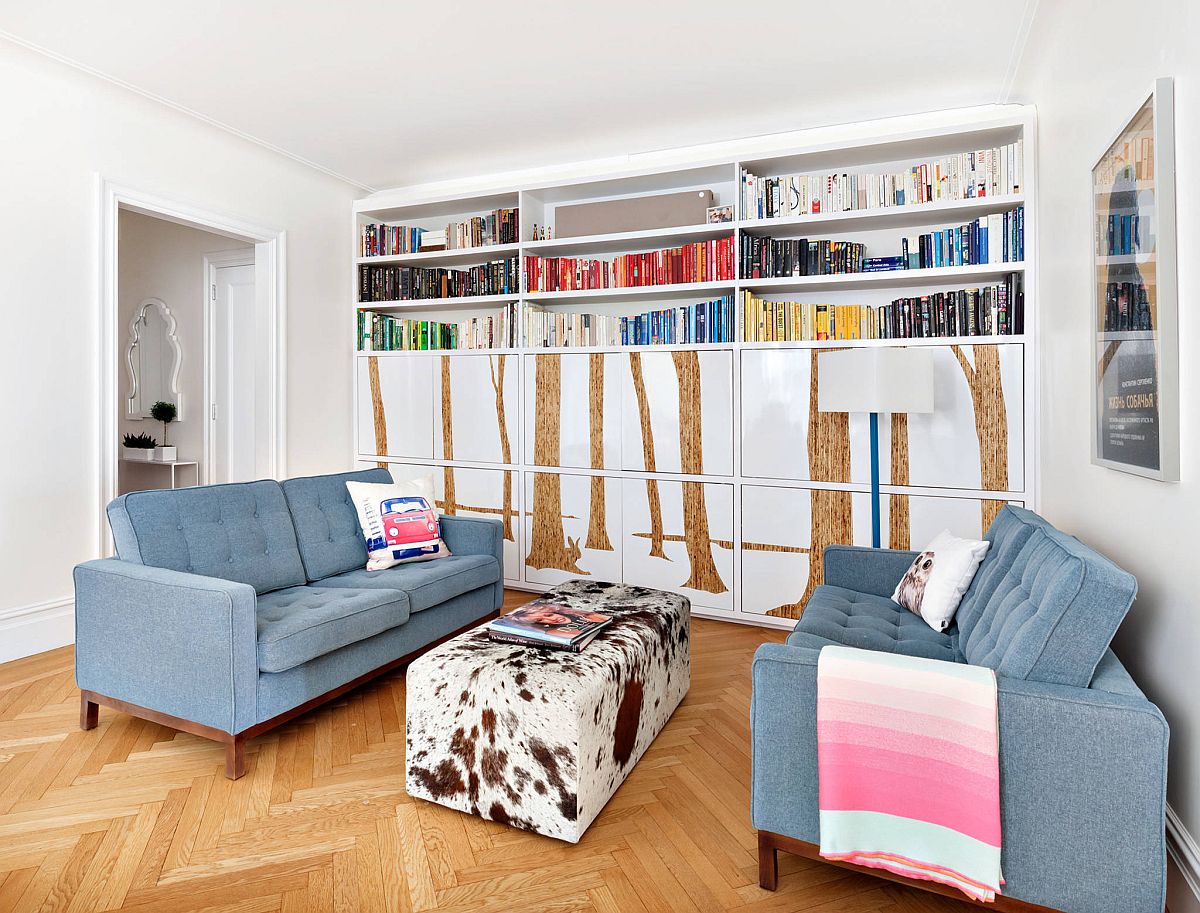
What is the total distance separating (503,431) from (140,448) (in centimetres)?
292

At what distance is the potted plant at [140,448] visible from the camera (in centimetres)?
530

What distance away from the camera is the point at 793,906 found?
1706 millimetres

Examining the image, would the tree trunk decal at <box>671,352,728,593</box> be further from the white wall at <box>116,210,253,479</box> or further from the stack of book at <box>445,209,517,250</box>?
the white wall at <box>116,210,253,479</box>

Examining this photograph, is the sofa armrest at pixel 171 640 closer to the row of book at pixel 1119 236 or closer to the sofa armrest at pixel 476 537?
the sofa armrest at pixel 476 537

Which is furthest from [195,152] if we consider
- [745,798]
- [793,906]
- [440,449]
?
[793,906]

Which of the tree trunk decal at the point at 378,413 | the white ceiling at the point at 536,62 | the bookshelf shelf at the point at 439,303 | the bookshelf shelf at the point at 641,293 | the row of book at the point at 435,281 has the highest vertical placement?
the white ceiling at the point at 536,62

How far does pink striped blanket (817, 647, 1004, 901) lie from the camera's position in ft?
4.91

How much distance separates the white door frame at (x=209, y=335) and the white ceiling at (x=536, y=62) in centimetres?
122

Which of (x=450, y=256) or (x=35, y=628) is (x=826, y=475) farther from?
(x=35, y=628)

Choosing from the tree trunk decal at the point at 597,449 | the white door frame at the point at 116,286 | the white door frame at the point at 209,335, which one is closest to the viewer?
the white door frame at the point at 116,286

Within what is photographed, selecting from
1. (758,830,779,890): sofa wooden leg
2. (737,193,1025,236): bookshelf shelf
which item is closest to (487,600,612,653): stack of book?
(758,830,779,890): sofa wooden leg

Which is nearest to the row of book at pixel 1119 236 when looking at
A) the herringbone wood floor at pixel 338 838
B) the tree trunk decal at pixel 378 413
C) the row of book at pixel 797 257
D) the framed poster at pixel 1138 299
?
the framed poster at pixel 1138 299

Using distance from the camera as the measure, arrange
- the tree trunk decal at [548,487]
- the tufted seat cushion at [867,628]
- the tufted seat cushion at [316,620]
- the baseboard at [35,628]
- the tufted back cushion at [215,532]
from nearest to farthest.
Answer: the tufted seat cushion at [867,628], the tufted seat cushion at [316,620], the tufted back cushion at [215,532], the baseboard at [35,628], the tree trunk decal at [548,487]

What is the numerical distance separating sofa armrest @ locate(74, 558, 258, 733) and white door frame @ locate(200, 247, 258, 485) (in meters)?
2.98
